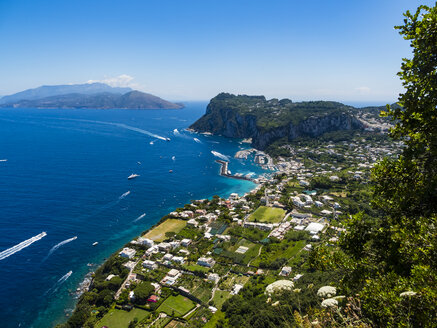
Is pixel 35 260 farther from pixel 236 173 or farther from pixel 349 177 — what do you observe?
pixel 349 177

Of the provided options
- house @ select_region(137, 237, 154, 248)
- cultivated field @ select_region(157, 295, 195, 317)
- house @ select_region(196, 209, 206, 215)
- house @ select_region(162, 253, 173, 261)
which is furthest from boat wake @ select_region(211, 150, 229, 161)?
cultivated field @ select_region(157, 295, 195, 317)

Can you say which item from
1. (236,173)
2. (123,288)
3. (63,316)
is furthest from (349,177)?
(63,316)

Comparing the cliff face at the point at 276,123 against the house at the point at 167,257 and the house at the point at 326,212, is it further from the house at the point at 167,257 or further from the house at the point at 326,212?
the house at the point at 167,257

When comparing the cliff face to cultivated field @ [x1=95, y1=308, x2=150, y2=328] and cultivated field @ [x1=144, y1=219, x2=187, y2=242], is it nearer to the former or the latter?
cultivated field @ [x1=144, y1=219, x2=187, y2=242]

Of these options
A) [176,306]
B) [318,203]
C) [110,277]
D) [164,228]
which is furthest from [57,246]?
[318,203]

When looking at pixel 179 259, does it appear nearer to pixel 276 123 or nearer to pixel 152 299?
pixel 152 299

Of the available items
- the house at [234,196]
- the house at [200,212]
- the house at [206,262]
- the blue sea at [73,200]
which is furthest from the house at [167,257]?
the house at [234,196]

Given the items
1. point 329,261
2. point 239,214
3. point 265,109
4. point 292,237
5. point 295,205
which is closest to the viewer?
point 329,261
